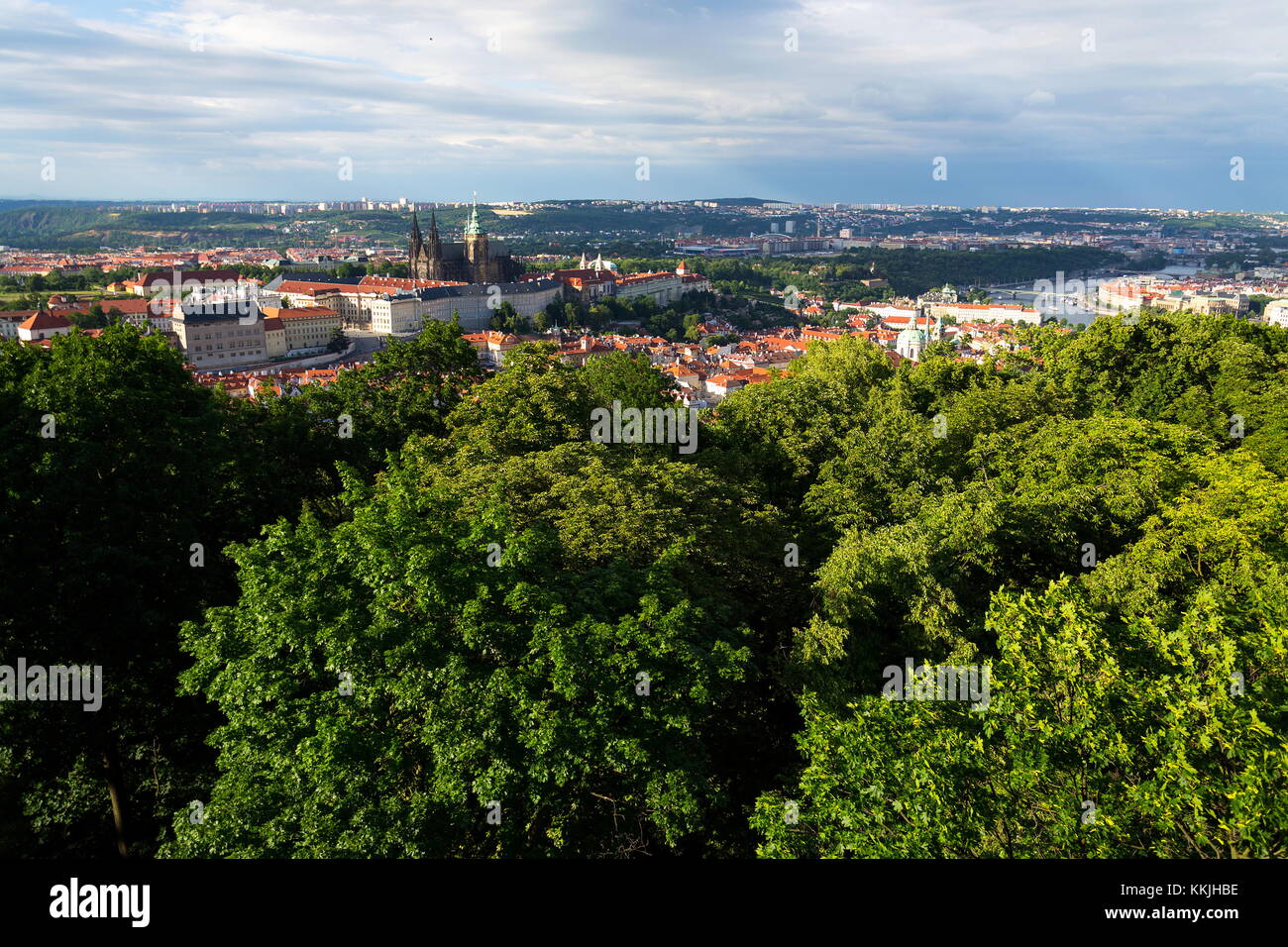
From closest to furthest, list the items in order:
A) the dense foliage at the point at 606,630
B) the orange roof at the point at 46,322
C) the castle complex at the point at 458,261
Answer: the dense foliage at the point at 606,630 → the orange roof at the point at 46,322 → the castle complex at the point at 458,261

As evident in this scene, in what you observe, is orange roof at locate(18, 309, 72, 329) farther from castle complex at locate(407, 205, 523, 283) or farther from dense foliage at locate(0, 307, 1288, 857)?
dense foliage at locate(0, 307, 1288, 857)

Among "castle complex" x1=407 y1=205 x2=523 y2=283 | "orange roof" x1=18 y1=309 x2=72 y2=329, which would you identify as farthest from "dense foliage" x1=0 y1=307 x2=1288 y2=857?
"castle complex" x1=407 y1=205 x2=523 y2=283

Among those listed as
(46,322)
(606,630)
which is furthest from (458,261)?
(606,630)

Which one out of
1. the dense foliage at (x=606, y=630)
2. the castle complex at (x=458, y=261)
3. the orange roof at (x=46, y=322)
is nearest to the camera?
the dense foliage at (x=606, y=630)

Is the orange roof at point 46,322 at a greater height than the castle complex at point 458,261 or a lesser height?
lesser

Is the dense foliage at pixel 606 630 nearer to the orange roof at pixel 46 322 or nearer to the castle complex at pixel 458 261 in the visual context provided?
the orange roof at pixel 46 322

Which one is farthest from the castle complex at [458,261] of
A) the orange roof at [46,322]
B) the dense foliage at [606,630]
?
the dense foliage at [606,630]

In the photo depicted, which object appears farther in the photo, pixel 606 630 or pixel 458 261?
pixel 458 261

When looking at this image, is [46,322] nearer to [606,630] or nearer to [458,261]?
[458,261]
